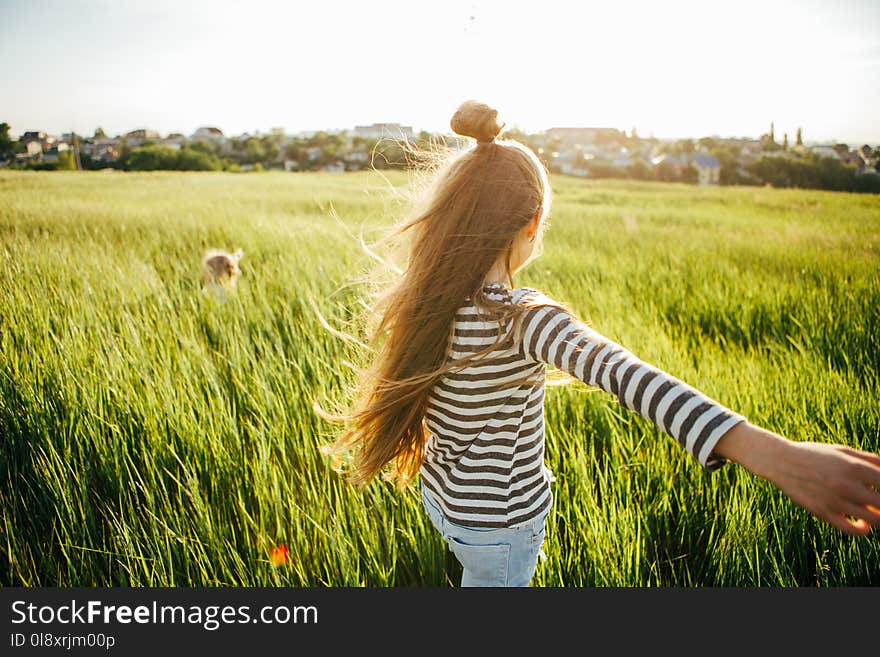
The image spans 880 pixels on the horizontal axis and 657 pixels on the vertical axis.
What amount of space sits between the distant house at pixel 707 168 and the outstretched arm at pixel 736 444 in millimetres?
22984

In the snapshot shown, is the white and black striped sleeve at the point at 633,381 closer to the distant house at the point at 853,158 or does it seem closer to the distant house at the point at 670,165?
the distant house at the point at 853,158

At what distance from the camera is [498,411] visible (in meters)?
1.03

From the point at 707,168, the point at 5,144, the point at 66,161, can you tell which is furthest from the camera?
the point at 707,168

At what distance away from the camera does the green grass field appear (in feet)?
4.33

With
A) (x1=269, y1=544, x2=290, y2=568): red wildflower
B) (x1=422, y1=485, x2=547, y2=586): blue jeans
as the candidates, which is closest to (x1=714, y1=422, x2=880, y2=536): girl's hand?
(x1=422, y1=485, x2=547, y2=586): blue jeans

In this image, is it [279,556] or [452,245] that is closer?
[452,245]

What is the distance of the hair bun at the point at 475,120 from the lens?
0.97m

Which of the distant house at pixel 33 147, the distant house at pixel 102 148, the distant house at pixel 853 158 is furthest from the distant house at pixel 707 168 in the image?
the distant house at pixel 33 147

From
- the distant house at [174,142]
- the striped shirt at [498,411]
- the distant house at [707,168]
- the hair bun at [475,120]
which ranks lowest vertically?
the striped shirt at [498,411]

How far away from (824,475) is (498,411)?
0.54 meters

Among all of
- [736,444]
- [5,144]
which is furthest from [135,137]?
[736,444]

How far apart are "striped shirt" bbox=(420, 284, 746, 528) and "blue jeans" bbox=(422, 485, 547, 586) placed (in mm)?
23

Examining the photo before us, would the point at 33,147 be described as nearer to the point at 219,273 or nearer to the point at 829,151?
the point at 219,273

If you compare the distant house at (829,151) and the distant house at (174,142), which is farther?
the distant house at (174,142)
